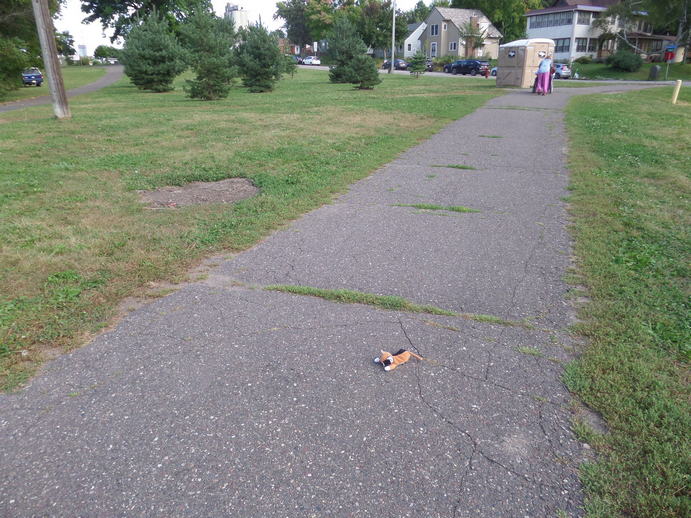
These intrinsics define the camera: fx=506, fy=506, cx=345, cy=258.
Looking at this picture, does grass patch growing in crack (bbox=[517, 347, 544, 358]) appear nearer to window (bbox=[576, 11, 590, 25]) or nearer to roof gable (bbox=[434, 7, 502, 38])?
window (bbox=[576, 11, 590, 25])

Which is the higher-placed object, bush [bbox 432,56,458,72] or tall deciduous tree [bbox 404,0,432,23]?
tall deciduous tree [bbox 404,0,432,23]

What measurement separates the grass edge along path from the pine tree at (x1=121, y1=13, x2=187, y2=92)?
27520 millimetres

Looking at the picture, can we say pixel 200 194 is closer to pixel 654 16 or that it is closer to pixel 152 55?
pixel 152 55

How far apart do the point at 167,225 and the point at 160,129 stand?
954 cm

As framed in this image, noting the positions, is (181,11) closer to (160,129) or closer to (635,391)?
(160,129)

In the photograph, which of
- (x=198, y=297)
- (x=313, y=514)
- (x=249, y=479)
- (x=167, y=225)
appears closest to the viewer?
(x=313, y=514)

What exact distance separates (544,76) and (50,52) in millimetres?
21790

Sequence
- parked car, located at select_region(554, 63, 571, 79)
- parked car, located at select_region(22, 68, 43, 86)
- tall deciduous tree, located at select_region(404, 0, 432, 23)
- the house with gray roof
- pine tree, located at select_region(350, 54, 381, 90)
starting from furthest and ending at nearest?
tall deciduous tree, located at select_region(404, 0, 432, 23) → the house with gray roof → parked car, located at select_region(554, 63, 571, 79) → parked car, located at select_region(22, 68, 43, 86) → pine tree, located at select_region(350, 54, 381, 90)

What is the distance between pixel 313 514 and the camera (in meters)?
2.31

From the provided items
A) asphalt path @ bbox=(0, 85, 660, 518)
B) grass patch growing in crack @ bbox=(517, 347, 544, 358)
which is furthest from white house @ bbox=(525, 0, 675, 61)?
grass patch growing in crack @ bbox=(517, 347, 544, 358)

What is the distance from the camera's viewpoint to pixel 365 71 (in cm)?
2981

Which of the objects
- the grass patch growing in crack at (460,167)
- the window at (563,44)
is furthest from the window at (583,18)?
the grass patch growing in crack at (460,167)

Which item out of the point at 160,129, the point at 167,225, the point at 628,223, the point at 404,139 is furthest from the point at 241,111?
the point at 628,223

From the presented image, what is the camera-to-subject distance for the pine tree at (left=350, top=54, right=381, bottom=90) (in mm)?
29484
